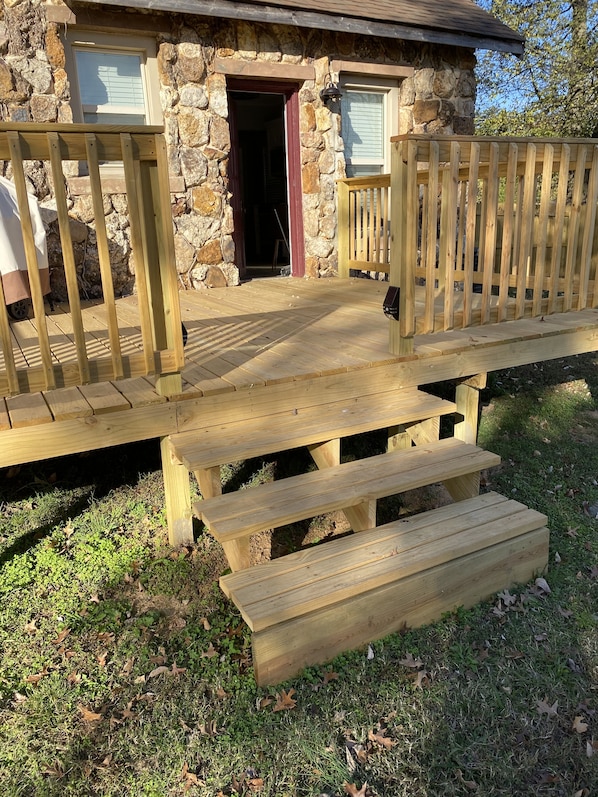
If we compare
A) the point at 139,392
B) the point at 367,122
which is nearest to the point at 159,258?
the point at 139,392

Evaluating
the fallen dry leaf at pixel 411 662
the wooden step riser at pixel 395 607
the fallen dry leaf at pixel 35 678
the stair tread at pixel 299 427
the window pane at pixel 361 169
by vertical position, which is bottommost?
the fallen dry leaf at pixel 35 678

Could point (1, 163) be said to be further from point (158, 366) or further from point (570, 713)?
point (570, 713)

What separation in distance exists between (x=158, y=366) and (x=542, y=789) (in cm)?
200

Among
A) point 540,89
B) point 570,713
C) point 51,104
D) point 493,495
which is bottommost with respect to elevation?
point 570,713

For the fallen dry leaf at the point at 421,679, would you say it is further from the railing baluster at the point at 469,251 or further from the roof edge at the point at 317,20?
the roof edge at the point at 317,20

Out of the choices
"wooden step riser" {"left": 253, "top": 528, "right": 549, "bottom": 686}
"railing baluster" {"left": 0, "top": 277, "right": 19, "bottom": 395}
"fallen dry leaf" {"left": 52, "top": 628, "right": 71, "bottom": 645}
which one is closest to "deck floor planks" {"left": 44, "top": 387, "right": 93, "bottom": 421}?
"railing baluster" {"left": 0, "top": 277, "right": 19, "bottom": 395}

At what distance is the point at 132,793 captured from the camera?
1824 millimetres

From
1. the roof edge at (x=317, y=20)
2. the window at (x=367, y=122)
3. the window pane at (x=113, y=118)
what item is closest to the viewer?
the roof edge at (x=317, y=20)

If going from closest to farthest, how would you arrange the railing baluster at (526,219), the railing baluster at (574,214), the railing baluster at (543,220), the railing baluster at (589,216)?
the railing baluster at (526,219) → the railing baluster at (543,220) → the railing baluster at (574,214) → the railing baluster at (589,216)

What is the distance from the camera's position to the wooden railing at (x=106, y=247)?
89.2 inches

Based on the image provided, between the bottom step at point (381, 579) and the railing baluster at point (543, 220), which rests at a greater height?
the railing baluster at point (543, 220)

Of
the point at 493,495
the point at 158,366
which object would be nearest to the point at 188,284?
the point at 158,366

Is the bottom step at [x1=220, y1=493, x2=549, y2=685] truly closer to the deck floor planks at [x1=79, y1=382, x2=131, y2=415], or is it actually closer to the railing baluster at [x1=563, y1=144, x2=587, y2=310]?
the deck floor planks at [x1=79, y1=382, x2=131, y2=415]

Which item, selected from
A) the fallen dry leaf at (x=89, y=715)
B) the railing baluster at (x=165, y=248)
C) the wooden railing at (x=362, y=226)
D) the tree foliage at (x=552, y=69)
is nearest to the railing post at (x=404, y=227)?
the railing baluster at (x=165, y=248)
